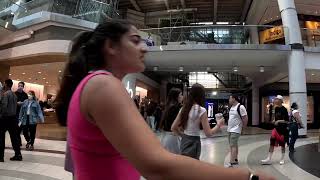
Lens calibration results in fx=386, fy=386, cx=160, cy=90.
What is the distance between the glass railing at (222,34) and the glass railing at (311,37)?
1.00 m

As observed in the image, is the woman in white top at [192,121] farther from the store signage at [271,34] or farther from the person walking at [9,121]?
the store signage at [271,34]

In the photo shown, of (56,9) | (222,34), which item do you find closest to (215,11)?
(222,34)

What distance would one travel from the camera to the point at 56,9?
17.2 m

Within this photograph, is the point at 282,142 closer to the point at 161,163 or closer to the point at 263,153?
the point at 263,153

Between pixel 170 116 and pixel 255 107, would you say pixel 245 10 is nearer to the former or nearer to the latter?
pixel 255 107

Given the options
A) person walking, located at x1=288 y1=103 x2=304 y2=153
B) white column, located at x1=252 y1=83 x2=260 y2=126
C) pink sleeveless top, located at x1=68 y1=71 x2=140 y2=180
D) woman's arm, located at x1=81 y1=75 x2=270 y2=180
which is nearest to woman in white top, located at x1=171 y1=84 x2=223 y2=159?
pink sleeveless top, located at x1=68 y1=71 x2=140 y2=180

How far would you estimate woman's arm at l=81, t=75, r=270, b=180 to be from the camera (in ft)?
2.70

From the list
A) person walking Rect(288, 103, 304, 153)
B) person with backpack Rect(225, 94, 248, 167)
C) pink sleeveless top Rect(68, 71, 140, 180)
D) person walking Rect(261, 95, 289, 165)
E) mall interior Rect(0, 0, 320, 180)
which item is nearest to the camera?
pink sleeveless top Rect(68, 71, 140, 180)

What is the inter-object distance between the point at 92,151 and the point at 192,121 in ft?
14.4

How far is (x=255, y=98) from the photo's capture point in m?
30.0

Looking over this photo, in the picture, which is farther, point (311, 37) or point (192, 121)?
point (311, 37)

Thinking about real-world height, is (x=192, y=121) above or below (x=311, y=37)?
below

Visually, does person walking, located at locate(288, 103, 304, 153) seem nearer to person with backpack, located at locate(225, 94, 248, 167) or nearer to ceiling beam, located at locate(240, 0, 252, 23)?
person with backpack, located at locate(225, 94, 248, 167)

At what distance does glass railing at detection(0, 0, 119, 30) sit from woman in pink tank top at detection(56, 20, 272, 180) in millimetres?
16218
